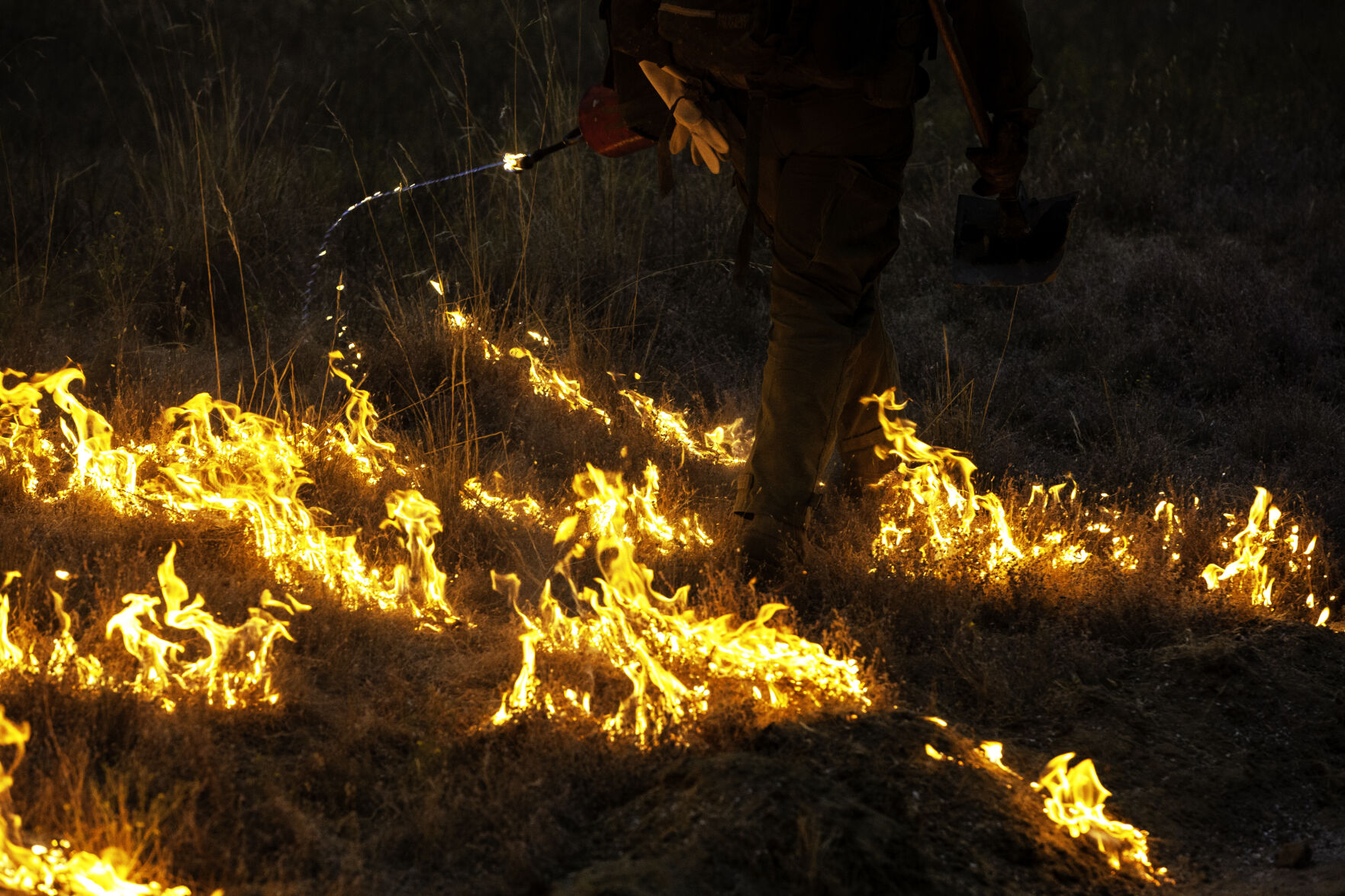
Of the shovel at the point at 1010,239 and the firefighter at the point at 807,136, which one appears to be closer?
the firefighter at the point at 807,136

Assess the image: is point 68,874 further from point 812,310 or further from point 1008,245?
point 1008,245

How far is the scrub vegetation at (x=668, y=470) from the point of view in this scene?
A: 7.15ft

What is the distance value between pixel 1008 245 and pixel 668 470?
1430 mm

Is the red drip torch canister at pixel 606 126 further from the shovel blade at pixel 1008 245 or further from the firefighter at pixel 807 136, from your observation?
the shovel blade at pixel 1008 245

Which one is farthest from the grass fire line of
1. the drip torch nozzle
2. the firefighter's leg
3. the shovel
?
the drip torch nozzle

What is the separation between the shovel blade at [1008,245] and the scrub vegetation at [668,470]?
0.92m

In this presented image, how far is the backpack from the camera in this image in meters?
2.95

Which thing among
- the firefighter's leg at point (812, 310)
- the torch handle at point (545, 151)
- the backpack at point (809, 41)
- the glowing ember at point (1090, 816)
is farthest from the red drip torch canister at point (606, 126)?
the glowing ember at point (1090, 816)

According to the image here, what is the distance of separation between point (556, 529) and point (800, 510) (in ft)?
2.93

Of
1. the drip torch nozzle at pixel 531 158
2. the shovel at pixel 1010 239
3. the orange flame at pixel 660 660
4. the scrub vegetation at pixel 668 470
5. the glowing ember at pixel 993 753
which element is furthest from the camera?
the drip torch nozzle at pixel 531 158

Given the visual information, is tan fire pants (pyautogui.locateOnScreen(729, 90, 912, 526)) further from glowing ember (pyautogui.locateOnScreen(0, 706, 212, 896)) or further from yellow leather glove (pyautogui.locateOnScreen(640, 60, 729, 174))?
glowing ember (pyautogui.locateOnScreen(0, 706, 212, 896))

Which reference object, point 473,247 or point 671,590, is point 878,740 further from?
point 473,247

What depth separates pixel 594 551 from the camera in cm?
356

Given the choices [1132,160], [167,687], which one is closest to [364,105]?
[1132,160]
